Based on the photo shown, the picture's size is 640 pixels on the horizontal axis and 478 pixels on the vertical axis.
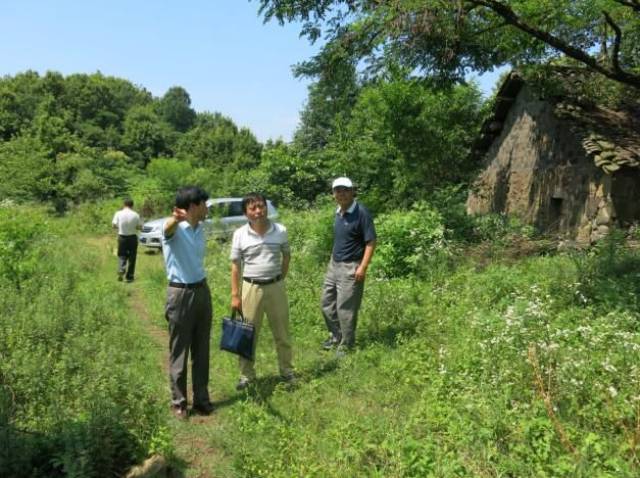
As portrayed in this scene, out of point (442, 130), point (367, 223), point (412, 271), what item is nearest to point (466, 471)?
point (367, 223)

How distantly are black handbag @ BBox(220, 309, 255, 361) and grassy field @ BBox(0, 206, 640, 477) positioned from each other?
16.3 inches

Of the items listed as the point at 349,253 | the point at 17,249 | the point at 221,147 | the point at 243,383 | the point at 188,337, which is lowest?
the point at 243,383

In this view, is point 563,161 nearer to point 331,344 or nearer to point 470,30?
point 470,30

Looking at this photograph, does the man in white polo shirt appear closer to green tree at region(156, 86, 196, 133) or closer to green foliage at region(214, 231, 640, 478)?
green foliage at region(214, 231, 640, 478)

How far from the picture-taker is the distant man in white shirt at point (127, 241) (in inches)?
448

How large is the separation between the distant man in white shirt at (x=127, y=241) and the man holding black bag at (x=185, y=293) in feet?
22.9

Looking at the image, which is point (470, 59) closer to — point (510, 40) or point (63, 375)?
point (510, 40)

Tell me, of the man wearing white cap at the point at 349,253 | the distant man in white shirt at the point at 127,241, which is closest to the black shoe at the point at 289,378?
the man wearing white cap at the point at 349,253

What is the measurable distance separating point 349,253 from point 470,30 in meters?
5.30

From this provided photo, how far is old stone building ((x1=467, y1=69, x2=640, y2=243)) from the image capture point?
33.4ft

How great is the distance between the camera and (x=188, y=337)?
193 inches

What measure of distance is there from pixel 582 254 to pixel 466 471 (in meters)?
6.38

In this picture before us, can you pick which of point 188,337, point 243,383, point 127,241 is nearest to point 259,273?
point 188,337

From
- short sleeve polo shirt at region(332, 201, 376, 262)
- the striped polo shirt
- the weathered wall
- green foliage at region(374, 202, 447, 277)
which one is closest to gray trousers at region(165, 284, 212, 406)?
the striped polo shirt
